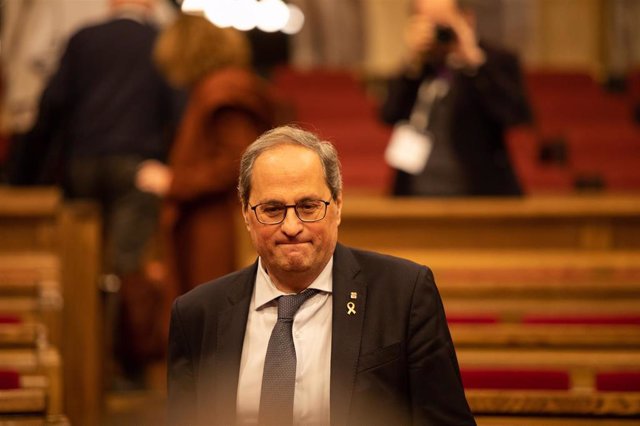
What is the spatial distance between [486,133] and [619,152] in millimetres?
4078

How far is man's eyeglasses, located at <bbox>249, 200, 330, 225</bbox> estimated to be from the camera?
225 cm

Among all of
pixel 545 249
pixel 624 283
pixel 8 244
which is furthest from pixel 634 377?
pixel 8 244

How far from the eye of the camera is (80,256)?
469 centimetres

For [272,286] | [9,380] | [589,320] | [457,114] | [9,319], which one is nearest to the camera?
[272,286]

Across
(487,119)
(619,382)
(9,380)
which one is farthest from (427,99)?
(9,380)

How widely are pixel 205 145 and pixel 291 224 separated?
248 cm

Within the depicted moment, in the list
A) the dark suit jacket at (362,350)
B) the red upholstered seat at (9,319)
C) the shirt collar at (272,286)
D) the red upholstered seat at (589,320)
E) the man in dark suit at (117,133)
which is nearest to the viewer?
the dark suit jacket at (362,350)

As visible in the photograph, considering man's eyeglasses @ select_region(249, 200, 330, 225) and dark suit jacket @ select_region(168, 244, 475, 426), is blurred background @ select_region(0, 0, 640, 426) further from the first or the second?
man's eyeglasses @ select_region(249, 200, 330, 225)

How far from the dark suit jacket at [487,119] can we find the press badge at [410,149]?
9cm

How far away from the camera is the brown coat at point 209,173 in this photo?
15.1 feet

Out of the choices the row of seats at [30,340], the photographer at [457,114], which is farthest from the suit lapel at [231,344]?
the photographer at [457,114]

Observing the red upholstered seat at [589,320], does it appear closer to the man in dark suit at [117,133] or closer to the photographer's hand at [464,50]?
the photographer's hand at [464,50]

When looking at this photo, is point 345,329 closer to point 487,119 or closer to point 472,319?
point 472,319

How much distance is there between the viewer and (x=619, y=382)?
9.95 feet
